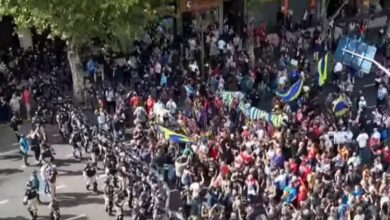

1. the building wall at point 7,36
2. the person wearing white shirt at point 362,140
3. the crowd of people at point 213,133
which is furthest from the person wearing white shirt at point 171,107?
the building wall at point 7,36

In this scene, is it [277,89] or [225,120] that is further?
[277,89]

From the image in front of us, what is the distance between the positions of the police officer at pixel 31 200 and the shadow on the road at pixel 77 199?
4.01 ft

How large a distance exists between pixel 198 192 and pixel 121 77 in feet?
35.9

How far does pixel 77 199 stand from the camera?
75.5 feet

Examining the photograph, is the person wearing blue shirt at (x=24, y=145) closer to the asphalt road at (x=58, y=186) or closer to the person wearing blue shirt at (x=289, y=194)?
the asphalt road at (x=58, y=186)

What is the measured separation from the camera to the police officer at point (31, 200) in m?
21.1

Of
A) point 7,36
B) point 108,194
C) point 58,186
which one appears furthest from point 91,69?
point 108,194

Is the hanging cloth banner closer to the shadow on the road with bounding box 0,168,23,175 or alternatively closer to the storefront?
the shadow on the road with bounding box 0,168,23,175

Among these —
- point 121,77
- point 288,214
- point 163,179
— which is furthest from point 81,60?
point 288,214

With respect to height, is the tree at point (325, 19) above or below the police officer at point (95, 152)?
above

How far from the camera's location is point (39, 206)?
74.1 feet

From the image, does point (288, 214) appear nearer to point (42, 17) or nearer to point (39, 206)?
point (39, 206)

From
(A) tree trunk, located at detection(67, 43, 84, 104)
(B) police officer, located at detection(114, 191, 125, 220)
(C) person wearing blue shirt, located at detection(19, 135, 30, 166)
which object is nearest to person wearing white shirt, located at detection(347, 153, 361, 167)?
(B) police officer, located at detection(114, 191, 125, 220)

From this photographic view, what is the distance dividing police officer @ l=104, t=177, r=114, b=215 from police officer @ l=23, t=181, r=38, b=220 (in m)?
1.90
